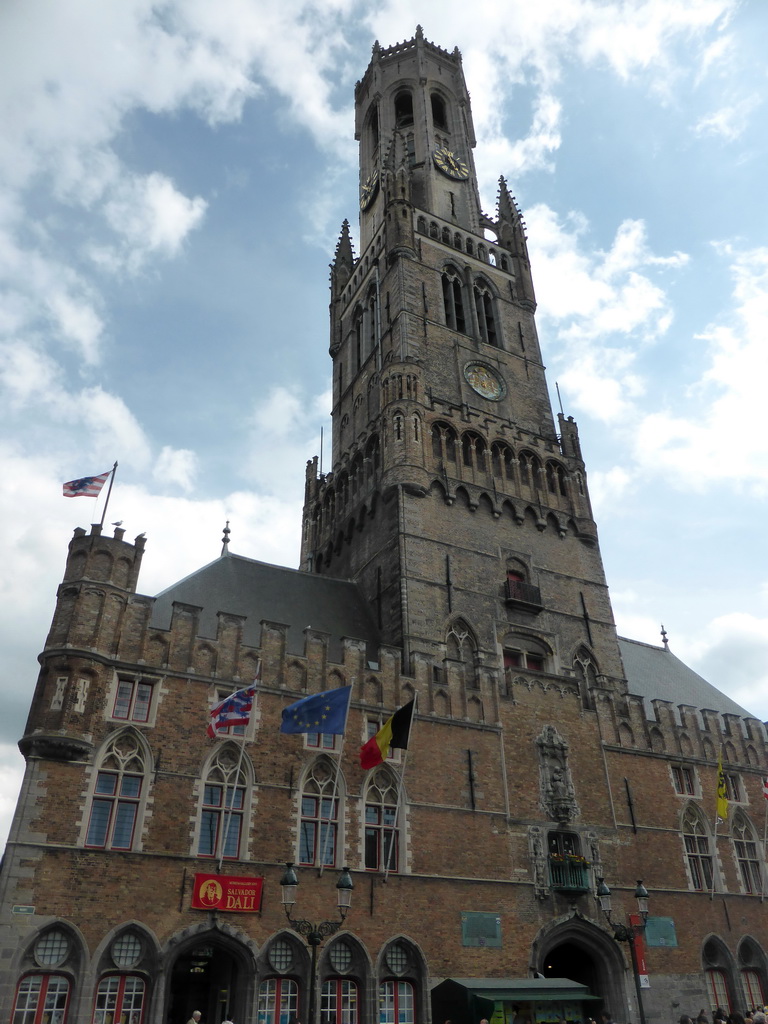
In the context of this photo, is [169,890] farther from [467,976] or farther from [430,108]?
[430,108]

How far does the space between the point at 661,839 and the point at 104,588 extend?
2194cm

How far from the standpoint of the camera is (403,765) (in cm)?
2462

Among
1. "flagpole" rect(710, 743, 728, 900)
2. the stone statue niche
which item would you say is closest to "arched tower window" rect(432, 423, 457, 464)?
the stone statue niche

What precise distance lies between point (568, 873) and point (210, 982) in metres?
12.0

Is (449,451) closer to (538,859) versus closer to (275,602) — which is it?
(275,602)

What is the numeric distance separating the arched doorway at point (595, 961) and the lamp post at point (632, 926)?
1.90ft

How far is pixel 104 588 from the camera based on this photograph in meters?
23.2

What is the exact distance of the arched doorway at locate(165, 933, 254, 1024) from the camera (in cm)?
2052

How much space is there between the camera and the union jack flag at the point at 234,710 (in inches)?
843

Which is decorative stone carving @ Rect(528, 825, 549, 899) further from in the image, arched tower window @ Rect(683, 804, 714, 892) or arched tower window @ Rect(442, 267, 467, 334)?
arched tower window @ Rect(442, 267, 467, 334)

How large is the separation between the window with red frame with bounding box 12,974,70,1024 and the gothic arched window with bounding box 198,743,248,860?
429 centimetres

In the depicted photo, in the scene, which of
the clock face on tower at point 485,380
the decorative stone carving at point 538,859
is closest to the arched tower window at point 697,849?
the decorative stone carving at point 538,859

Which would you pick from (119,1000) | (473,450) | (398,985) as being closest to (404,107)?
(473,450)

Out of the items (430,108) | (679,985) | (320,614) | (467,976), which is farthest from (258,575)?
(430,108)
